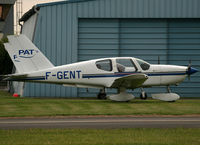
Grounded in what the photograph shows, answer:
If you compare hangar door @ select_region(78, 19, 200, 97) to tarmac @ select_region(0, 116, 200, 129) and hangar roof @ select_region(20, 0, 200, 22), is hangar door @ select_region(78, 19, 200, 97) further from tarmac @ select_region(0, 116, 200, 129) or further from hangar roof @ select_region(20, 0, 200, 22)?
tarmac @ select_region(0, 116, 200, 129)

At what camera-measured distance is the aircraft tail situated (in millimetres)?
20828

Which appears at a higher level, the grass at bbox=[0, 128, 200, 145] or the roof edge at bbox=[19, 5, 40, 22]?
the roof edge at bbox=[19, 5, 40, 22]

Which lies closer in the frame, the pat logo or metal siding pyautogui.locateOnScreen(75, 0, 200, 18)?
the pat logo

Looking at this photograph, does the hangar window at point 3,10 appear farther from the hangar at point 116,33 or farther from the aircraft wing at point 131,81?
the aircraft wing at point 131,81

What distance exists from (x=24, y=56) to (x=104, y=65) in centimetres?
366

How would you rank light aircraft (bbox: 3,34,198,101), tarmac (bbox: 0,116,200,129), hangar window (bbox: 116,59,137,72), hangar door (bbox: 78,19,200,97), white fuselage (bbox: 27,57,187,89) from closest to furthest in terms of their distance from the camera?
tarmac (bbox: 0,116,200,129) < hangar window (bbox: 116,59,137,72) < light aircraft (bbox: 3,34,198,101) < white fuselage (bbox: 27,57,187,89) < hangar door (bbox: 78,19,200,97)

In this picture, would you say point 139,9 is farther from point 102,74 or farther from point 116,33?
point 102,74

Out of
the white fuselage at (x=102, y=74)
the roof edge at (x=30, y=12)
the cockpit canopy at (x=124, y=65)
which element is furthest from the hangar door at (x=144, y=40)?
the cockpit canopy at (x=124, y=65)

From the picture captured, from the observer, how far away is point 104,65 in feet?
68.3

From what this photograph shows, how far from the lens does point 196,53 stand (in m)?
27.7

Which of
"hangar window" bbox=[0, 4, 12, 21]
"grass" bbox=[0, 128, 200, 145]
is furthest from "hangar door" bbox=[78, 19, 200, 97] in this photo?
"hangar window" bbox=[0, 4, 12, 21]

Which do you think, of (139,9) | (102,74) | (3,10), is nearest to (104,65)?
(102,74)

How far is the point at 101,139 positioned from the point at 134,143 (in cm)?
79

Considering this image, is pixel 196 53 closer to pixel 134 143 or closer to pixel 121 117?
pixel 121 117
